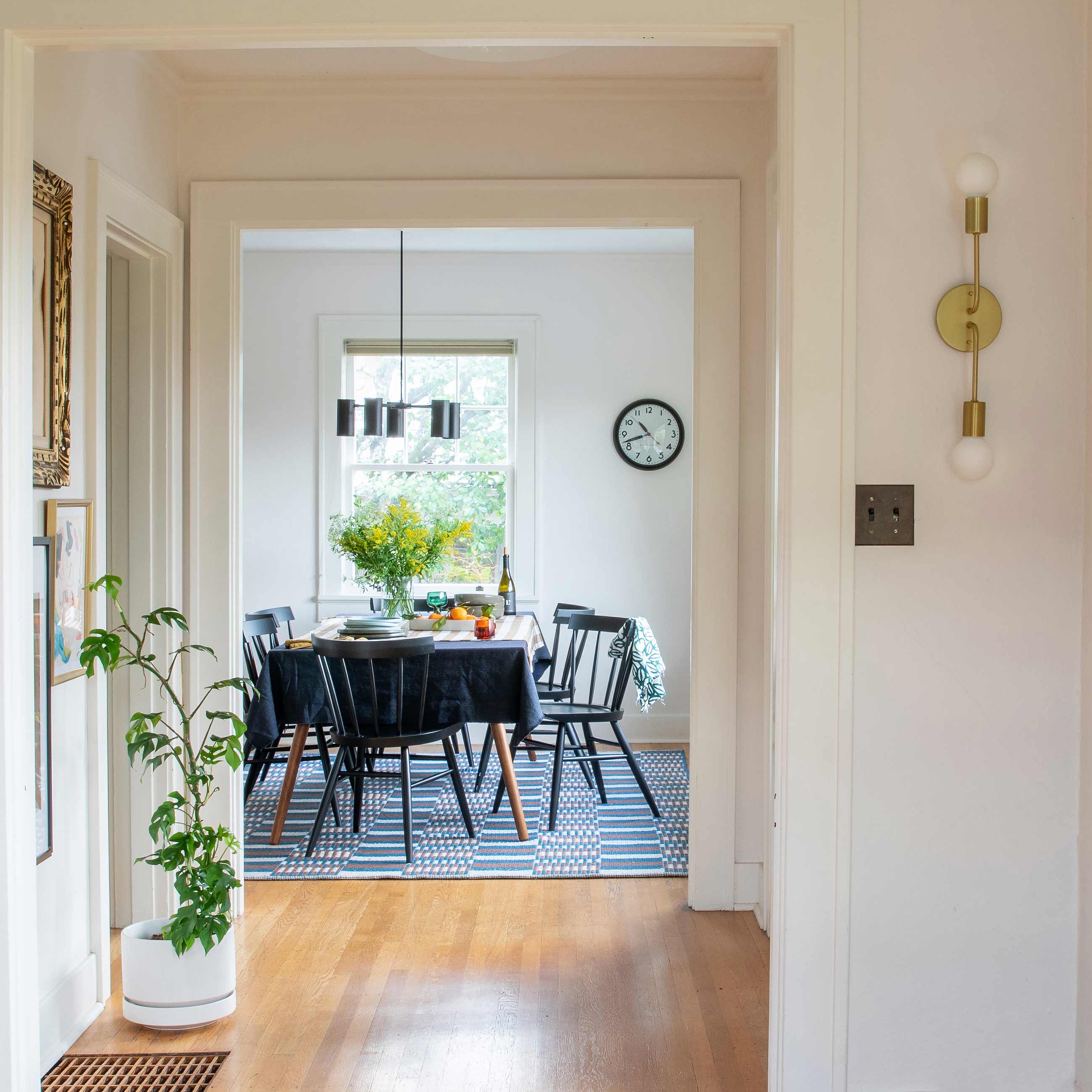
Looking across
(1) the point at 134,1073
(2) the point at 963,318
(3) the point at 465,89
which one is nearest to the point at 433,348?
(3) the point at 465,89

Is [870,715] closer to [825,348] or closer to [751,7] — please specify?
[825,348]

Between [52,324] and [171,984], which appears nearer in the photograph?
[52,324]

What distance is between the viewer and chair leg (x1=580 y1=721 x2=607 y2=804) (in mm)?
4543

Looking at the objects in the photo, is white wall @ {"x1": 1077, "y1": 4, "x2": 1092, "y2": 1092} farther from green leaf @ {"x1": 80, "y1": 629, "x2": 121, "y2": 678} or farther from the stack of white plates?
the stack of white plates

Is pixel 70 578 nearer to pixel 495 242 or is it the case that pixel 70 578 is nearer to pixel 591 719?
pixel 591 719

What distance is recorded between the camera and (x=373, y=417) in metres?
5.09

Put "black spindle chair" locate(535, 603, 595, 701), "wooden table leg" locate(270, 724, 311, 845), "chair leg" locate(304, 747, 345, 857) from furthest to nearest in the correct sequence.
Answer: "black spindle chair" locate(535, 603, 595, 701) → "wooden table leg" locate(270, 724, 311, 845) → "chair leg" locate(304, 747, 345, 857)

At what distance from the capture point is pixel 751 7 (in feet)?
5.90

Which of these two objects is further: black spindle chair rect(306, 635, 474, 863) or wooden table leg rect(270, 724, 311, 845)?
wooden table leg rect(270, 724, 311, 845)

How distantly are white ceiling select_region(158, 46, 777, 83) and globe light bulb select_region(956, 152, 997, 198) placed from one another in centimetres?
151

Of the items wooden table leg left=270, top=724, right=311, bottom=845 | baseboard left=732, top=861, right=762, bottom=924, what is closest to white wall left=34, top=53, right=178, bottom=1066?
wooden table leg left=270, top=724, right=311, bottom=845

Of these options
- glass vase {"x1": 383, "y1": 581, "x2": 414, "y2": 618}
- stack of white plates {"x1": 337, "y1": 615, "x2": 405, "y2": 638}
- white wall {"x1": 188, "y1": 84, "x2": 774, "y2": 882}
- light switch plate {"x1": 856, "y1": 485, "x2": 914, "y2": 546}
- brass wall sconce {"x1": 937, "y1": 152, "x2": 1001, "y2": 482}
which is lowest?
stack of white plates {"x1": 337, "y1": 615, "x2": 405, "y2": 638}

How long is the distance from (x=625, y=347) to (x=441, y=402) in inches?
51.9

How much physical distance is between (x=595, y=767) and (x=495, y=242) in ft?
9.64
